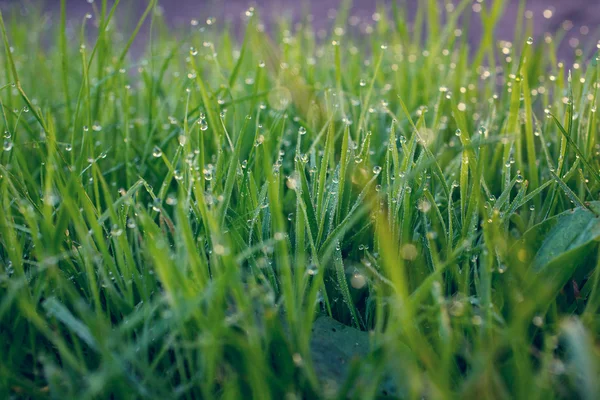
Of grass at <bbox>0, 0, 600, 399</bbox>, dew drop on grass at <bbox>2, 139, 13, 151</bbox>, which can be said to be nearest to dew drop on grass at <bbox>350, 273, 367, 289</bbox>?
grass at <bbox>0, 0, 600, 399</bbox>

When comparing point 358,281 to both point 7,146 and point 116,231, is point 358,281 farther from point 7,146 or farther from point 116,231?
point 7,146

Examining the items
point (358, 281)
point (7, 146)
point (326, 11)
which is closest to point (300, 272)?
point (358, 281)

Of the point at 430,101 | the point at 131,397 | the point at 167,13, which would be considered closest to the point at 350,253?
the point at 131,397

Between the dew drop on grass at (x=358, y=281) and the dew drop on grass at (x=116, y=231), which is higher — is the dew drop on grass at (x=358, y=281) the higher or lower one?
the lower one

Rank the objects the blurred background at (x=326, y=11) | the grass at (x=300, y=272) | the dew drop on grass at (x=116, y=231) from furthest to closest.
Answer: the blurred background at (x=326, y=11)
the dew drop on grass at (x=116, y=231)
the grass at (x=300, y=272)

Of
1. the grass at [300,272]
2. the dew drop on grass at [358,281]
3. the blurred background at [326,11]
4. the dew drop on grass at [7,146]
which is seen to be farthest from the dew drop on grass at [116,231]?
the blurred background at [326,11]

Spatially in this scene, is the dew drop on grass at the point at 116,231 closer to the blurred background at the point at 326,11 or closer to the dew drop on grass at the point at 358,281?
the dew drop on grass at the point at 358,281

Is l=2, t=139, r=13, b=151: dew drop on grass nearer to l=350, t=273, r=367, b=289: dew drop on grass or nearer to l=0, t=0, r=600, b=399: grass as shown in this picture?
l=0, t=0, r=600, b=399: grass

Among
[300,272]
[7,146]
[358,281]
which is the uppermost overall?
[7,146]

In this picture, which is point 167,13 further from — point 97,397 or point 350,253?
point 97,397
